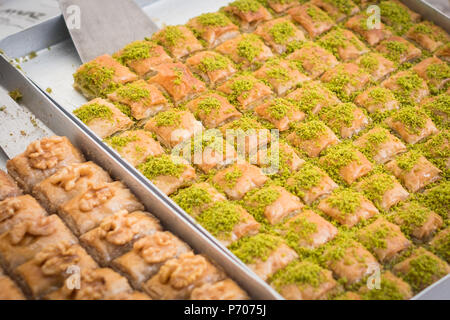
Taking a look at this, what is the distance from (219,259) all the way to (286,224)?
2.13 ft

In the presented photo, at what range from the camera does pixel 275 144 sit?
4.54 m

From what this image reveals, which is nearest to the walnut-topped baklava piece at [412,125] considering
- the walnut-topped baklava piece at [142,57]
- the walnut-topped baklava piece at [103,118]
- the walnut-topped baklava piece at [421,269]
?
the walnut-topped baklava piece at [421,269]

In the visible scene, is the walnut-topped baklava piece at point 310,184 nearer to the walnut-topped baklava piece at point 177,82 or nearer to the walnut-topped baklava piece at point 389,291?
the walnut-topped baklava piece at point 389,291

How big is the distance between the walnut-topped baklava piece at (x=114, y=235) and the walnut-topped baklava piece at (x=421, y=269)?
6.04 ft

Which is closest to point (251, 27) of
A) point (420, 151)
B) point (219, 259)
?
point (420, 151)

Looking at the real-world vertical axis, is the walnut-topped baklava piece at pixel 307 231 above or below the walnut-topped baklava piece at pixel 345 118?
below

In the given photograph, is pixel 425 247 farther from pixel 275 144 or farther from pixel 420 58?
pixel 420 58

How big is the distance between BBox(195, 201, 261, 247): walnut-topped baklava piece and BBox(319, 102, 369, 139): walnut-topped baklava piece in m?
1.32

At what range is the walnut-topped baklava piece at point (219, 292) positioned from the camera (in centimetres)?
336

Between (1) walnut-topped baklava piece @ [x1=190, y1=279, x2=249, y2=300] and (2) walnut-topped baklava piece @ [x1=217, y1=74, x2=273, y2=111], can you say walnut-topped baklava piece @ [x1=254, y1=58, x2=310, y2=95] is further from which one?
(1) walnut-topped baklava piece @ [x1=190, y1=279, x2=249, y2=300]

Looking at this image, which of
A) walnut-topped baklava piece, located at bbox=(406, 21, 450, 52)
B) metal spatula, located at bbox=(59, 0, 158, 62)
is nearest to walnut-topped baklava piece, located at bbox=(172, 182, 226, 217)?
metal spatula, located at bbox=(59, 0, 158, 62)

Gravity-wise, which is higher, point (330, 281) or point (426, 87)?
point (426, 87)

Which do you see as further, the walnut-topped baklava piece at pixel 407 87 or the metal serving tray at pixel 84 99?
the walnut-topped baklava piece at pixel 407 87
